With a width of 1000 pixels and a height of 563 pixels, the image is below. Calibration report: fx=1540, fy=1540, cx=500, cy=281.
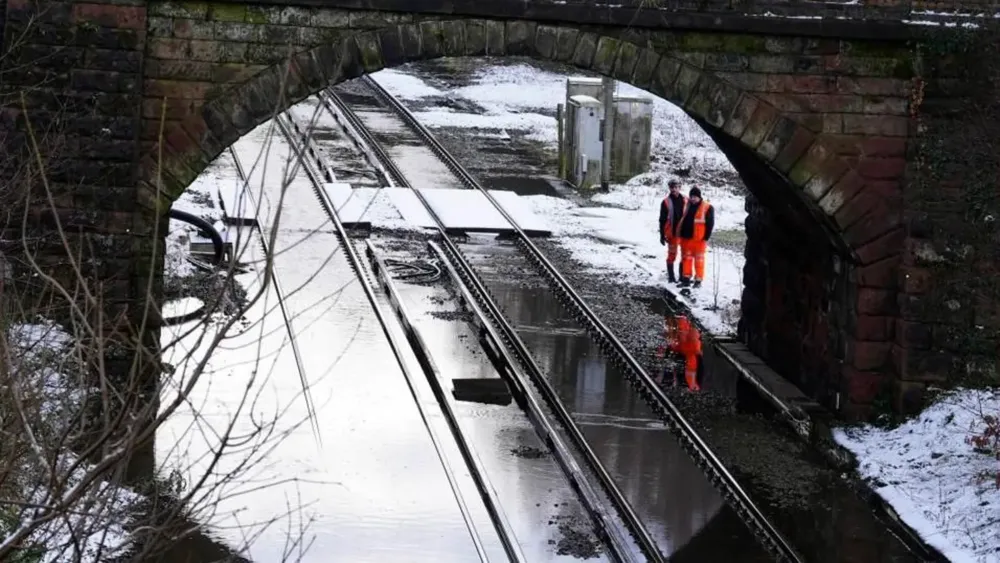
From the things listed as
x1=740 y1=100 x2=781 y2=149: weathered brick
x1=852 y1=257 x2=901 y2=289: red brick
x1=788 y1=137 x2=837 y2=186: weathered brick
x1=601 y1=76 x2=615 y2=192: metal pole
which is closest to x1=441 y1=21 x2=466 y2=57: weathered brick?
x1=740 y1=100 x2=781 y2=149: weathered brick

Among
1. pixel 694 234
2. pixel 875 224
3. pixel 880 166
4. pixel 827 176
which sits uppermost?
pixel 880 166

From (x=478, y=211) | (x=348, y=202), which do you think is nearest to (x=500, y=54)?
(x=348, y=202)

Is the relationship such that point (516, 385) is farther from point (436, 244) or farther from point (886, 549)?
point (436, 244)

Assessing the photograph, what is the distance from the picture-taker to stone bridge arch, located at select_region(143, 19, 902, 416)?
14461 mm

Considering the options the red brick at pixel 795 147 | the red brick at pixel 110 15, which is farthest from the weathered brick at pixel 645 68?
the red brick at pixel 110 15

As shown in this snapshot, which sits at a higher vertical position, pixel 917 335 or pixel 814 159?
pixel 814 159

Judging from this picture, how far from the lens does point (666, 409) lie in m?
15.9

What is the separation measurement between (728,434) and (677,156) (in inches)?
705

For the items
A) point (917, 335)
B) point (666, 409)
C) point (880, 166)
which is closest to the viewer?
point (917, 335)

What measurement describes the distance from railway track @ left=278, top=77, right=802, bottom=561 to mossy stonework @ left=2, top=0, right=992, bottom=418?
1.00m

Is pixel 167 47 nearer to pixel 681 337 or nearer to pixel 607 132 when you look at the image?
pixel 681 337

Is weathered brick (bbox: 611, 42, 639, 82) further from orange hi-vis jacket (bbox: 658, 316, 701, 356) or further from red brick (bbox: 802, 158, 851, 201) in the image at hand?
orange hi-vis jacket (bbox: 658, 316, 701, 356)

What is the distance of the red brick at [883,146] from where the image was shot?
15156 mm

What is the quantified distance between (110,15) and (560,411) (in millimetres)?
5799
